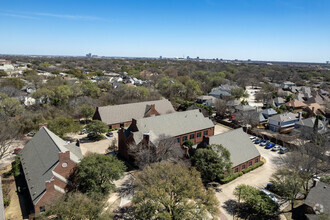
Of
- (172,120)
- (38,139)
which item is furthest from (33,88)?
(172,120)

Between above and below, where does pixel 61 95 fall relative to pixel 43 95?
below

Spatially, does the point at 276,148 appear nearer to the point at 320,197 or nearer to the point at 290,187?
the point at 290,187

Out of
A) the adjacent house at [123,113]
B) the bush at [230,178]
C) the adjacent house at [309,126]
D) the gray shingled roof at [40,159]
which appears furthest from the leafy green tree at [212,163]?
the adjacent house at [309,126]

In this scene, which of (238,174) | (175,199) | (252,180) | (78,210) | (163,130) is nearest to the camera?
(78,210)

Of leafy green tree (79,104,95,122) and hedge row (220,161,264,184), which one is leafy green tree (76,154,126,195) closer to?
hedge row (220,161,264,184)

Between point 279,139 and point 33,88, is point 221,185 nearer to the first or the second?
point 279,139

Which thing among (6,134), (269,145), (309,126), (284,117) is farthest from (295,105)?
(6,134)

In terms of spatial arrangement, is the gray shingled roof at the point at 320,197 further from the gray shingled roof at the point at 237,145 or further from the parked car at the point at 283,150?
the parked car at the point at 283,150
